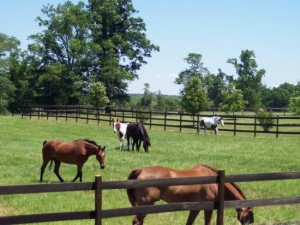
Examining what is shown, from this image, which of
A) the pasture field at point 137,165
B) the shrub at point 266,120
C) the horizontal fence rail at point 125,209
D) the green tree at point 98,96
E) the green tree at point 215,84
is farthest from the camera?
the green tree at point 215,84

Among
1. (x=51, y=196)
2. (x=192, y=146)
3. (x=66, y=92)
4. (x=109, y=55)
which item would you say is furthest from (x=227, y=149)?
(x=109, y=55)

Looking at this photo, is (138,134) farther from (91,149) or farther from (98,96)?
(98,96)

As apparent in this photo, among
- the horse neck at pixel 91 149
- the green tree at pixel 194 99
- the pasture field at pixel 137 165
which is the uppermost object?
Answer: the green tree at pixel 194 99

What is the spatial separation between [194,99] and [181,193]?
44214mm

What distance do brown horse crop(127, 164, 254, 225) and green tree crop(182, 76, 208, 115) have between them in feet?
134

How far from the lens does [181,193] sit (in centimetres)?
744

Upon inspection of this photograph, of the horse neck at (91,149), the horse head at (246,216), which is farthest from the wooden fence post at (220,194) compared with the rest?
the horse neck at (91,149)

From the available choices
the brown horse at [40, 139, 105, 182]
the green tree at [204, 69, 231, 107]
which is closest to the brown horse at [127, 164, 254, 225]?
the brown horse at [40, 139, 105, 182]

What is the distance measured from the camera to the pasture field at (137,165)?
32.0 ft

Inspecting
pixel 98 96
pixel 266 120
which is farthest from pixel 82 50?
pixel 266 120

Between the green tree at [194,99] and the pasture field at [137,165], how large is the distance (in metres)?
17.6

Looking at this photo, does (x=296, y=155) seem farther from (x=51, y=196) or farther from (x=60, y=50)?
(x=60, y=50)

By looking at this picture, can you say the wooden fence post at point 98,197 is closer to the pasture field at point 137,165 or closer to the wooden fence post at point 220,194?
the wooden fence post at point 220,194

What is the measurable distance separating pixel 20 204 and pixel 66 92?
54875 millimetres
